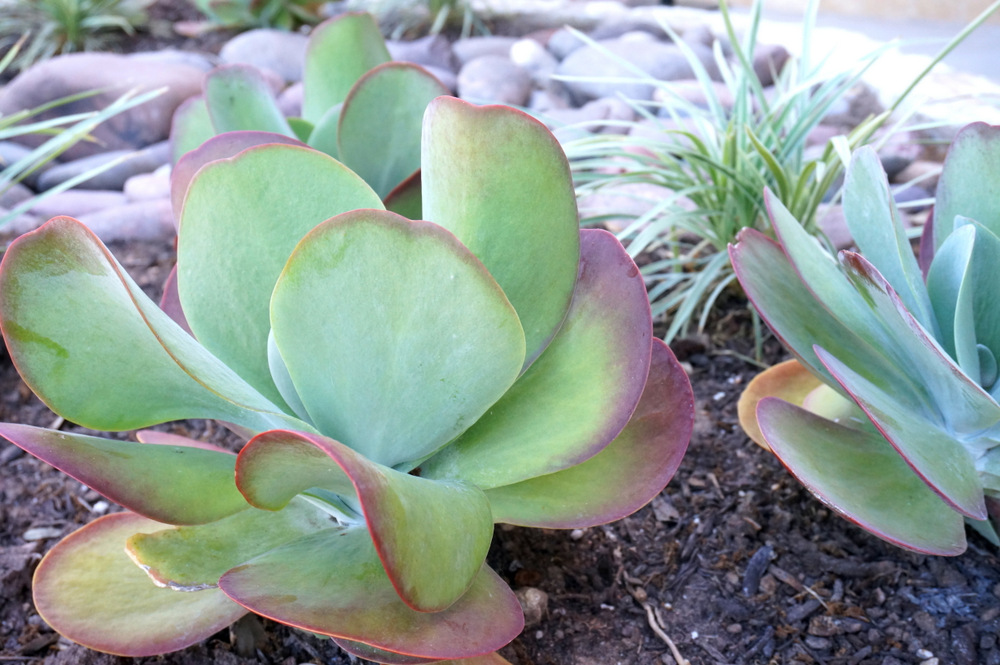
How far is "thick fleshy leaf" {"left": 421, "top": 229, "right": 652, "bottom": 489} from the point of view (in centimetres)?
62

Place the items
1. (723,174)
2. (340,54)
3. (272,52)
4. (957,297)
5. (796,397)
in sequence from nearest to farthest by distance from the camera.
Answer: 1. (957,297)
2. (796,397)
3. (340,54)
4. (723,174)
5. (272,52)

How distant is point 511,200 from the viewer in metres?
0.63

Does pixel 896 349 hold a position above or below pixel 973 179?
below

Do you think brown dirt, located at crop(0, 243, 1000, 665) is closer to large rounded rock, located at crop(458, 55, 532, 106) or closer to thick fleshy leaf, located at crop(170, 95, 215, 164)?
thick fleshy leaf, located at crop(170, 95, 215, 164)

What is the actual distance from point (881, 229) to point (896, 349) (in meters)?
0.12

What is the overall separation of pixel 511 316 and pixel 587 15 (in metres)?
3.65

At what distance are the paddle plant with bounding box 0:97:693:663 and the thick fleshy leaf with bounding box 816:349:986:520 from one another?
150 mm

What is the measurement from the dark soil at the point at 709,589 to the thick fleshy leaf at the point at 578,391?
0.23m

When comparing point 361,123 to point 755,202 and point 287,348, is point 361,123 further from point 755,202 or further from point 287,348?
point 755,202

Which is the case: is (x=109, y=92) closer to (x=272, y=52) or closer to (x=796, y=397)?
(x=272, y=52)

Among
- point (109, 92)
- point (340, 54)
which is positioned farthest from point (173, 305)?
point (109, 92)

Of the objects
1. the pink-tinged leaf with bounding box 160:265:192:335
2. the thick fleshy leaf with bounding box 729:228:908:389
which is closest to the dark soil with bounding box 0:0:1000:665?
the thick fleshy leaf with bounding box 729:228:908:389

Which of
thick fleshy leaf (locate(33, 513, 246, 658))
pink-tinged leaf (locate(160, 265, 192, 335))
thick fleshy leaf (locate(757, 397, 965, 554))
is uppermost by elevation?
pink-tinged leaf (locate(160, 265, 192, 335))

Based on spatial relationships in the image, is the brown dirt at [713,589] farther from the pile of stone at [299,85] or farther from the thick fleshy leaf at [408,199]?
the pile of stone at [299,85]
